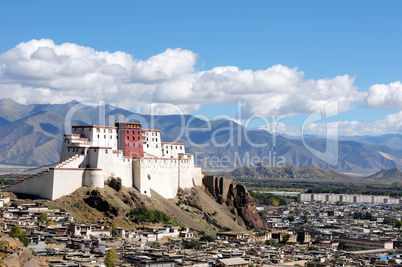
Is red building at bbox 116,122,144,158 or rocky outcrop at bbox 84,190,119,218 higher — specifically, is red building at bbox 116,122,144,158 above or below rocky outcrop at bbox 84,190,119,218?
above

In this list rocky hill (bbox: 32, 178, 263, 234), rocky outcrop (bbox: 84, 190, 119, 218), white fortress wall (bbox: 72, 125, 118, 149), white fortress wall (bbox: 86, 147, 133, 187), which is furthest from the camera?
white fortress wall (bbox: 72, 125, 118, 149)

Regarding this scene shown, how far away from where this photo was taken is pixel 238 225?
11669 centimetres

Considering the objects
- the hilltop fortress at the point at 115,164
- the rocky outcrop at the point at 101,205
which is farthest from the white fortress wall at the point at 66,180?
the rocky outcrop at the point at 101,205

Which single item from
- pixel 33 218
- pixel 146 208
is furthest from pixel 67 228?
pixel 146 208

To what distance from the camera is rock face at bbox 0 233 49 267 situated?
5072 centimetres

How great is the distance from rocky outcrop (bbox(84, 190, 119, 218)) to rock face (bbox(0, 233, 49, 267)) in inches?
1473

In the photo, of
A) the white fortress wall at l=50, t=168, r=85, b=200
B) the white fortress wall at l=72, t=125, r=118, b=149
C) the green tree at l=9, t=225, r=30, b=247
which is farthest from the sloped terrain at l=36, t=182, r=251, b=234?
the green tree at l=9, t=225, r=30, b=247

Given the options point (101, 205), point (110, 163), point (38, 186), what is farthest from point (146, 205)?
point (38, 186)

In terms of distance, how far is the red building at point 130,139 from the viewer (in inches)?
4188

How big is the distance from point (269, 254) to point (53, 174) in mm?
30544

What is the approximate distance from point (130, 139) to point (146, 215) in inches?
588

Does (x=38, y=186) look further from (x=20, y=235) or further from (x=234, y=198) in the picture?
(x=234, y=198)

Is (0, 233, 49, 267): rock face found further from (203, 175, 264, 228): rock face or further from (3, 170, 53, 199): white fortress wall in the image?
(203, 175, 264, 228): rock face

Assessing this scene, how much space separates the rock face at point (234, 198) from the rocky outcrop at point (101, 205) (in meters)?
30.9
